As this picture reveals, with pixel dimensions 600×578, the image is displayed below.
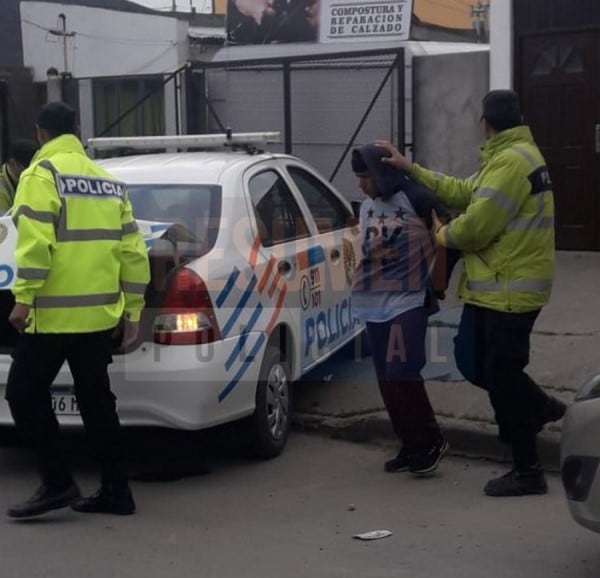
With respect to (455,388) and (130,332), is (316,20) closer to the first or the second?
(455,388)

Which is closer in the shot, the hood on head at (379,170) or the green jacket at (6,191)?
the hood on head at (379,170)

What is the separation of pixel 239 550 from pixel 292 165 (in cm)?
308

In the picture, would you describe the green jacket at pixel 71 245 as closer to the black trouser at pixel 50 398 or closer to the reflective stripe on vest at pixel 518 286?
the black trouser at pixel 50 398

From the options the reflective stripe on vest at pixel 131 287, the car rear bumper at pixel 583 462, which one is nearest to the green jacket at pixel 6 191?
the reflective stripe on vest at pixel 131 287

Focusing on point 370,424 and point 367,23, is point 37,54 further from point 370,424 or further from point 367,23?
point 370,424

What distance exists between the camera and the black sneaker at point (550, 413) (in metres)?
5.93

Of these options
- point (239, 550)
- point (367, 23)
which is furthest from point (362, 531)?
point (367, 23)

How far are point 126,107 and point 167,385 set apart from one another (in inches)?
541

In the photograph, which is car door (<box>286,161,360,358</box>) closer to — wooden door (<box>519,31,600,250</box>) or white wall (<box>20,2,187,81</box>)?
wooden door (<box>519,31,600,250</box>)

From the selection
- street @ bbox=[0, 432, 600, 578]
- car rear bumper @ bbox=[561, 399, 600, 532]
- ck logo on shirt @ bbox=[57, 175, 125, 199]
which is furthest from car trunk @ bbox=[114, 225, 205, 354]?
car rear bumper @ bbox=[561, 399, 600, 532]

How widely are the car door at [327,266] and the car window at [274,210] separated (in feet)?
0.57

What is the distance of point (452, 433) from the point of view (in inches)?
268

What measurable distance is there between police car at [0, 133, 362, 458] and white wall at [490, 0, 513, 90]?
183 inches

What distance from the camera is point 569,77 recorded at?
11773mm
